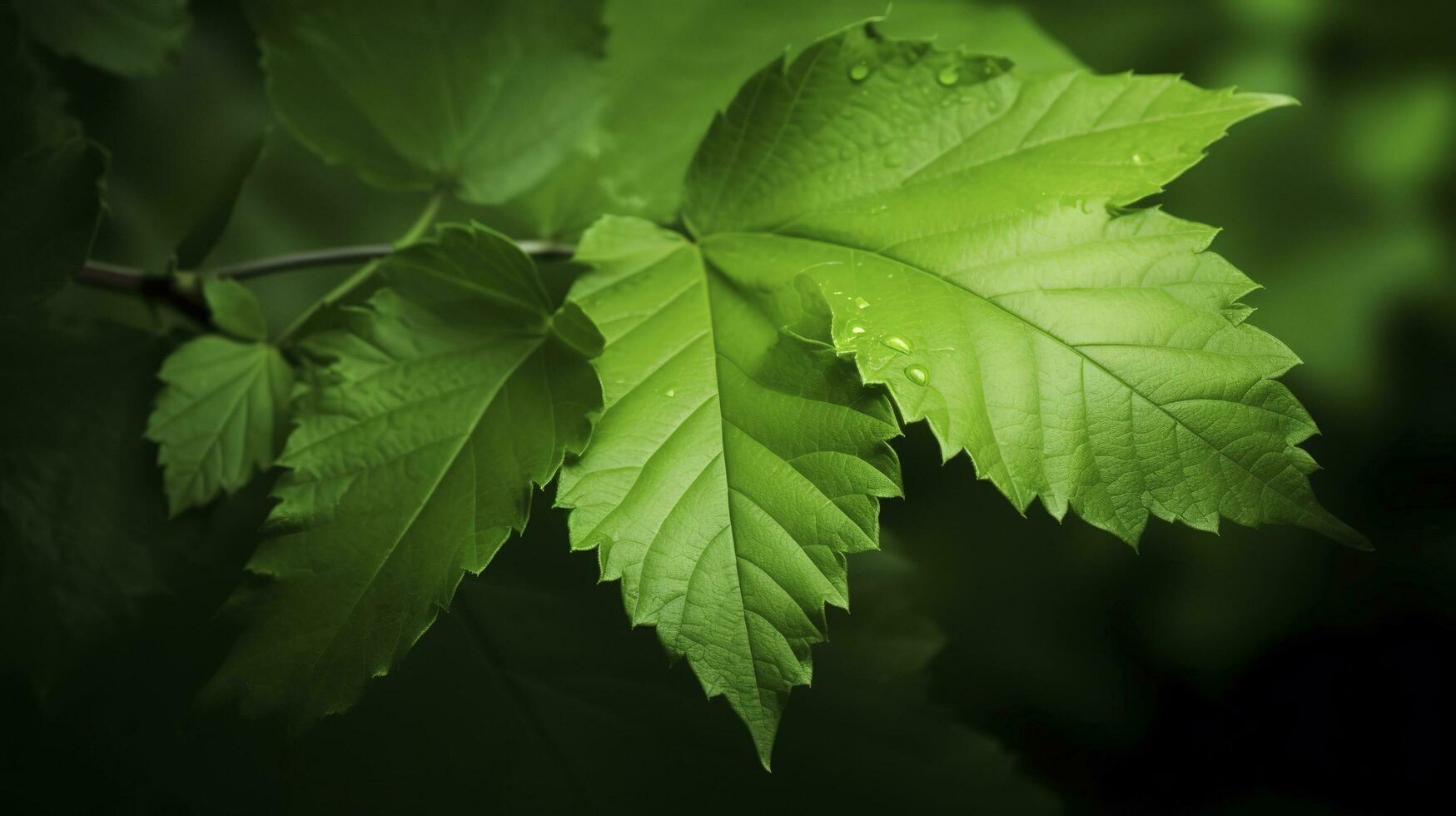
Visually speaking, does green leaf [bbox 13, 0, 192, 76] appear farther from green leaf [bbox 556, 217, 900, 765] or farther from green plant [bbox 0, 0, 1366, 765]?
green leaf [bbox 556, 217, 900, 765]

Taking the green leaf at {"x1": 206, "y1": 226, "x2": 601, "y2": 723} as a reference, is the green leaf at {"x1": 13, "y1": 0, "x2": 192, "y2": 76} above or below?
above

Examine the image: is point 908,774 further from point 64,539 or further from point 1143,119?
point 64,539

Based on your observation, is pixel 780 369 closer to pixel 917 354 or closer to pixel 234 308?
pixel 917 354

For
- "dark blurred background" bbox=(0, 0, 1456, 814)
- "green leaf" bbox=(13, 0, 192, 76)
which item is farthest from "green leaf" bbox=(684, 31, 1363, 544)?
"green leaf" bbox=(13, 0, 192, 76)

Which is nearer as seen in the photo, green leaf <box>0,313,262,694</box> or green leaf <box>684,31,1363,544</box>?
green leaf <box>684,31,1363,544</box>

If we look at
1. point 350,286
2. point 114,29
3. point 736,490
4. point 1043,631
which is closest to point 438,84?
point 350,286

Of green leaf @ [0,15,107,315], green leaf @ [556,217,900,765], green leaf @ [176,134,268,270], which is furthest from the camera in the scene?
green leaf @ [176,134,268,270]

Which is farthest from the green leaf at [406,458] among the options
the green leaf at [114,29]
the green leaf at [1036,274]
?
the green leaf at [114,29]
